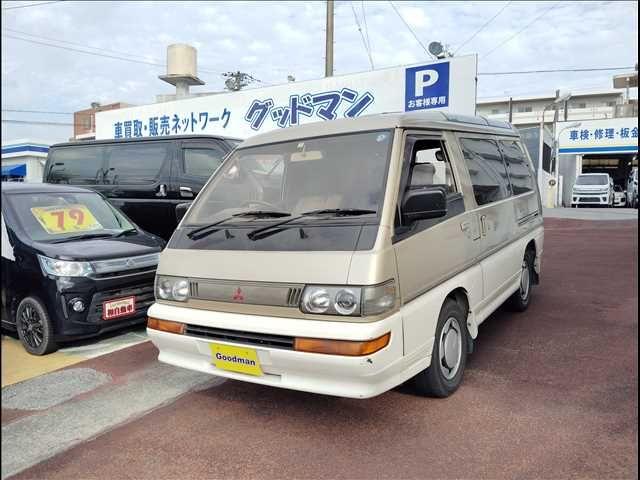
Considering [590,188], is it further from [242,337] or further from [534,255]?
[242,337]

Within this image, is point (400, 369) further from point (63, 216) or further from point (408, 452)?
point (63, 216)

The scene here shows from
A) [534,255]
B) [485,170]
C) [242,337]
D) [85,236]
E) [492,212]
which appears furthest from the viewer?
[534,255]

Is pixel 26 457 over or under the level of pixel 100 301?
under

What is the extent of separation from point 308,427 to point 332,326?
0.81m

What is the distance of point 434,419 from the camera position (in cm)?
324

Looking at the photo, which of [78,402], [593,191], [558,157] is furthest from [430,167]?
[558,157]

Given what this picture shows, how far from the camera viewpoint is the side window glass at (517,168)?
5.30 metres

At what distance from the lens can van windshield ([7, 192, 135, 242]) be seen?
522 cm

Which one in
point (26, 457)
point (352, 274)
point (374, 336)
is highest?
point (352, 274)

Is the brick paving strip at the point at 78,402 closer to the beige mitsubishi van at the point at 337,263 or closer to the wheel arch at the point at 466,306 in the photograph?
the beige mitsubishi van at the point at 337,263

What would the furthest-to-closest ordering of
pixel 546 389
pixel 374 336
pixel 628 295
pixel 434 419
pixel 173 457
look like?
pixel 546 389 < pixel 434 419 < pixel 173 457 < pixel 374 336 < pixel 628 295

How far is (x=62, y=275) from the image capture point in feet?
15.4

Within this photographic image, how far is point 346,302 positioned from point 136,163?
20.7ft

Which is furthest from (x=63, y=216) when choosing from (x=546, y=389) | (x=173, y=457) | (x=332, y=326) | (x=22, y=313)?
(x=546, y=389)
